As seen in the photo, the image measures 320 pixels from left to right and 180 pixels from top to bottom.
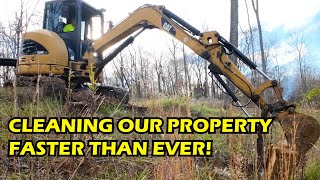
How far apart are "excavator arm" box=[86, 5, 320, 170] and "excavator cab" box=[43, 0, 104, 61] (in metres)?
0.49

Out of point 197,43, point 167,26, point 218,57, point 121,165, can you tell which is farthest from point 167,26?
point 121,165

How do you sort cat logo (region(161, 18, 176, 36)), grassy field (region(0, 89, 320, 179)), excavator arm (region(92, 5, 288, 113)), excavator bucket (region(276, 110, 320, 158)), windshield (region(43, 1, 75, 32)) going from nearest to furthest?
grassy field (region(0, 89, 320, 179)) < excavator bucket (region(276, 110, 320, 158)) < excavator arm (region(92, 5, 288, 113)) < cat logo (region(161, 18, 176, 36)) < windshield (region(43, 1, 75, 32))

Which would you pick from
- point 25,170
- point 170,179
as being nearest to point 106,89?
point 25,170

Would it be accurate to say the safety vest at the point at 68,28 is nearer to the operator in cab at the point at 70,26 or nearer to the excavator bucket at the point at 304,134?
the operator in cab at the point at 70,26

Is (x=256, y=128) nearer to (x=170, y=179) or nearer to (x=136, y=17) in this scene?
(x=170, y=179)

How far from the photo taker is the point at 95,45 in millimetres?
7500

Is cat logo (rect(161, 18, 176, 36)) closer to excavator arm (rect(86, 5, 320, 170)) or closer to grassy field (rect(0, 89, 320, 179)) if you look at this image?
excavator arm (rect(86, 5, 320, 170))

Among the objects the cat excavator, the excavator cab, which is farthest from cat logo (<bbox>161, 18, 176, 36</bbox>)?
the excavator cab

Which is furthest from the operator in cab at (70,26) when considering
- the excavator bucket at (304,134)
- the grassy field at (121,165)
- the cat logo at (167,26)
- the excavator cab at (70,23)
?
the excavator bucket at (304,134)

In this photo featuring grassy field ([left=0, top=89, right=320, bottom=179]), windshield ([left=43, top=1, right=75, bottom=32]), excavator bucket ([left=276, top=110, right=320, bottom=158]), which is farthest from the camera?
windshield ([left=43, top=1, right=75, bottom=32])

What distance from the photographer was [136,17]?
6844 mm

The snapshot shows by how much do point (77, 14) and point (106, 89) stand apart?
1903 mm

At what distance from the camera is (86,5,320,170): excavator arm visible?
355 centimetres

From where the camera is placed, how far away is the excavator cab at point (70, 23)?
7680mm
